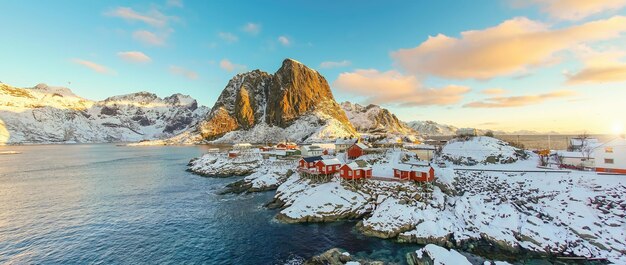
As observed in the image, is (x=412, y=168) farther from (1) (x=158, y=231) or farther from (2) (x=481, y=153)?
(1) (x=158, y=231)

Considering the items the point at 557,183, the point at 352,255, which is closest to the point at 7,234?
the point at 352,255

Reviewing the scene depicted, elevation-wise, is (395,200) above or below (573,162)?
below

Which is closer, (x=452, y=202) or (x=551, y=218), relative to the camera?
(x=551, y=218)

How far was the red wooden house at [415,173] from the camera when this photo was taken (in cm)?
4325

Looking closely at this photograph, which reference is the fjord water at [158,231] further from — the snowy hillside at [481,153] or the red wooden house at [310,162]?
the snowy hillside at [481,153]

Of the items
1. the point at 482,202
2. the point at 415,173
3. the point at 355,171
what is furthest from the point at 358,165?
the point at 482,202

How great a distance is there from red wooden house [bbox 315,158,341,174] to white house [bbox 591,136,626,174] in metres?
42.9

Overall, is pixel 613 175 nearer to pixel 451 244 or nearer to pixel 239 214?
pixel 451 244

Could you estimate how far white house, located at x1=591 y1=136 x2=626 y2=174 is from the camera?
138ft

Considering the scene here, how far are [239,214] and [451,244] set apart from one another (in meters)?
29.6

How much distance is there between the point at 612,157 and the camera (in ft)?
142

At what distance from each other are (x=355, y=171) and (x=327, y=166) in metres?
6.34

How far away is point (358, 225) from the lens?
35844 millimetres

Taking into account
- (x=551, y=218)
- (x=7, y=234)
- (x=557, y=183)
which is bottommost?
(x=7, y=234)
